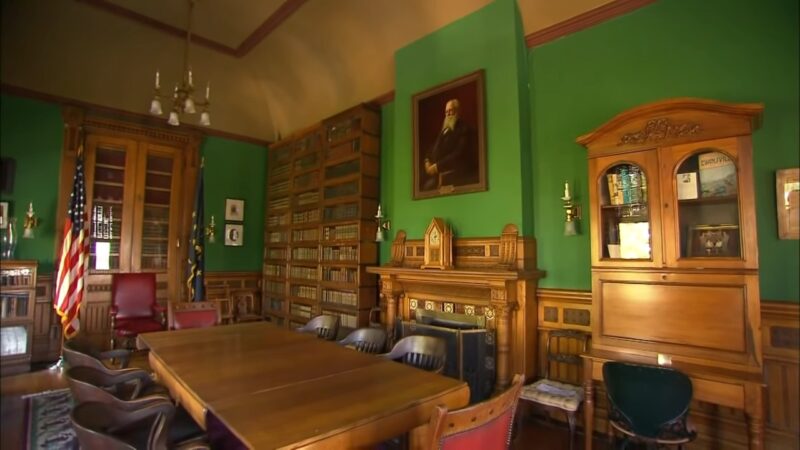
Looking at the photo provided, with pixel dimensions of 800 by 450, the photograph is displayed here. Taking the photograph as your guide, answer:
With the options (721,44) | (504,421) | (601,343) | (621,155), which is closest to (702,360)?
(601,343)

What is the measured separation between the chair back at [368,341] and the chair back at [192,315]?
1587 mm

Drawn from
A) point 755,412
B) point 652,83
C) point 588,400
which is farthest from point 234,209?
point 755,412

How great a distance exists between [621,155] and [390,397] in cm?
222

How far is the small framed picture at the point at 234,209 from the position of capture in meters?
6.34

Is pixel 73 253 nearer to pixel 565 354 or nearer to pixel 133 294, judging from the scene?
pixel 133 294

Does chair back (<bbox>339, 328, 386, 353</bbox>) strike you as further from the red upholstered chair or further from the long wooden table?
the red upholstered chair

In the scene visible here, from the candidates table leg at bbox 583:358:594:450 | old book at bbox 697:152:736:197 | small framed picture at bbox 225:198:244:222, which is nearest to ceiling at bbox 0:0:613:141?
small framed picture at bbox 225:198:244:222

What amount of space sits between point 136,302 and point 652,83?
19.6ft

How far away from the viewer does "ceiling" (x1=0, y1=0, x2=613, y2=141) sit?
2.75 meters

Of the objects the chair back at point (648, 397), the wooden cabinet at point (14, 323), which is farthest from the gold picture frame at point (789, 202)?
the wooden cabinet at point (14, 323)

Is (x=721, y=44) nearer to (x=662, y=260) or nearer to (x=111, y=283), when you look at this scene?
(x=662, y=260)

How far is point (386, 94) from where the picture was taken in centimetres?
488

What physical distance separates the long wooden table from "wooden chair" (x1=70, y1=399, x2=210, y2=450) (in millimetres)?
119

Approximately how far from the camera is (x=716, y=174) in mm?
2361
